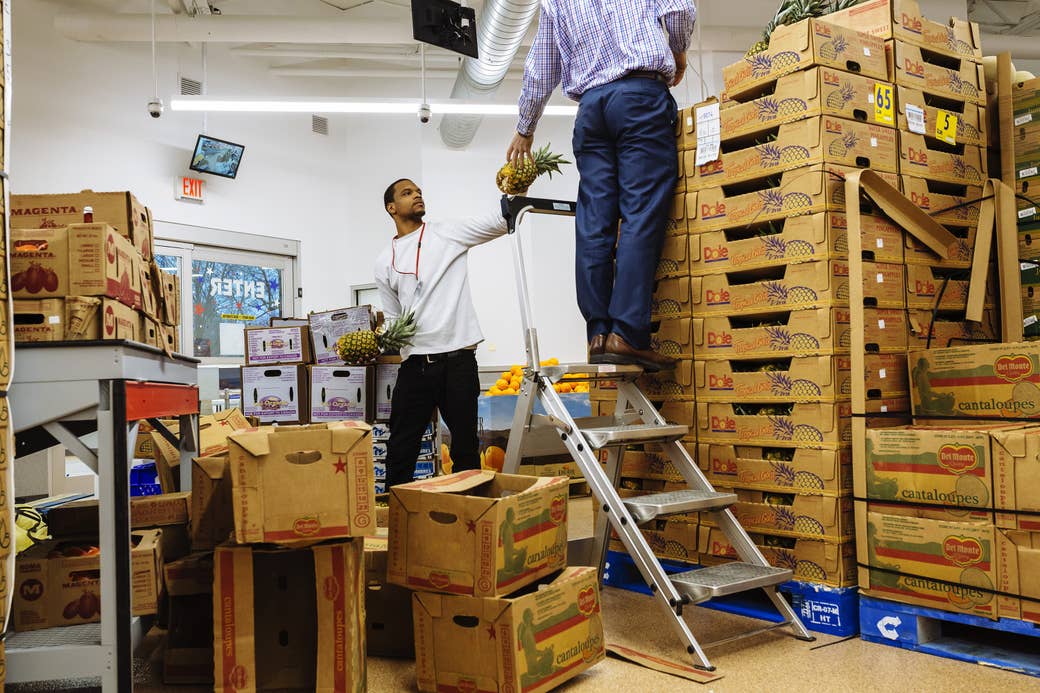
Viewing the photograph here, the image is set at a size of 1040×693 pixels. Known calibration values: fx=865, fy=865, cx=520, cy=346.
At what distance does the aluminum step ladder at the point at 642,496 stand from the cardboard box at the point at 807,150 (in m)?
0.65

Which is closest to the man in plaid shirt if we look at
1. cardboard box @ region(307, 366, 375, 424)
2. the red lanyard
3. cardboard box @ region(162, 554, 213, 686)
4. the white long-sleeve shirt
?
the white long-sleeve shirt

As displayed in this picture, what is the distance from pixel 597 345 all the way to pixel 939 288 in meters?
1.23

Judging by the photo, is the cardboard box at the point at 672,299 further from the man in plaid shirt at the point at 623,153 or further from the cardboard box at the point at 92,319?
the cardboard box at the point at 92,319

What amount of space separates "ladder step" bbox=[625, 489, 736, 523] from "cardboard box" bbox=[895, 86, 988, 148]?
4.81 ft

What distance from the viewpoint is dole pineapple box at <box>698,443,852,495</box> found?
2.72 meters

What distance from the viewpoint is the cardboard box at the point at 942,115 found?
9.95ft

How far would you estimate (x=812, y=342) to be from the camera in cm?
278

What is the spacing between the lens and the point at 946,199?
313cm

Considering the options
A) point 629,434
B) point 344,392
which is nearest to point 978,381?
point 629,434

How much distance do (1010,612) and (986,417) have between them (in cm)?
63

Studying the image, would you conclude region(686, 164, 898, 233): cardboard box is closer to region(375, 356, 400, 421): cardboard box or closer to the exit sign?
region(375, 356, 400, 421): cardboard box

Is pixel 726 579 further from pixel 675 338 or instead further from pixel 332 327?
pixel 332 327

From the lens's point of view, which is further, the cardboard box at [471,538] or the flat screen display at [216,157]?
the flat screen display at [216,157]

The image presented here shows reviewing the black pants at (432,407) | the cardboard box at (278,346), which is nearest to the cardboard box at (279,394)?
the cardboard box at (278,346)
